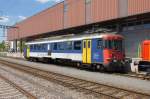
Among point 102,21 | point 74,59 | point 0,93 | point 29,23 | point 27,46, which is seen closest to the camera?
point 0,93

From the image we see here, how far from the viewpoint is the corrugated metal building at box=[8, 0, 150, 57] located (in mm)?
30500

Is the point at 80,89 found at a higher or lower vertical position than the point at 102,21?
lower

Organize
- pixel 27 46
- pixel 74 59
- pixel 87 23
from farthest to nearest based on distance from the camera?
pixel 27 46 → pixel 87 23 → pixel 74 59

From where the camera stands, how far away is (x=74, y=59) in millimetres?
26953

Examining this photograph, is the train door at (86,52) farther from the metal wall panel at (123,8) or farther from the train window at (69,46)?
the metal wall panel at (123,8)

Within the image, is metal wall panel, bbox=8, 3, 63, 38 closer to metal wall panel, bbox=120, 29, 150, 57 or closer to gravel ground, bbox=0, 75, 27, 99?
metal wall panel, bbox=120, 29, 150, 57

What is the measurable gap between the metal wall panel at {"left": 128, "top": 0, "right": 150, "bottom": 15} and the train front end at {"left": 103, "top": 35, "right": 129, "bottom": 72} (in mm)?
6195

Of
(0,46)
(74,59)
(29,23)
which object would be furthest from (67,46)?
(0,46)

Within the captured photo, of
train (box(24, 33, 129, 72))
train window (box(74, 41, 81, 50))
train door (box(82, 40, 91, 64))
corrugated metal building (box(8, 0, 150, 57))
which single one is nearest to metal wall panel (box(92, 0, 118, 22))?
corrugated metal building (box(8, 0, 150, 57))

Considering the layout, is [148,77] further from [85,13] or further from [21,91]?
[85,13]

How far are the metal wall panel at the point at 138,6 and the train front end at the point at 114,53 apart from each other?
6195mm

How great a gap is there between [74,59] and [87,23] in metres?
12.7

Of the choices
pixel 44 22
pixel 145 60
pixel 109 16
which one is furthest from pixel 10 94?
pixel 44 22

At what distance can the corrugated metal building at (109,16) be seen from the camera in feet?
100
